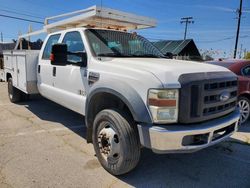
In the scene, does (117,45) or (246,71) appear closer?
(117,45)

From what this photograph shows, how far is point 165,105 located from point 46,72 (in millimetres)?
3376

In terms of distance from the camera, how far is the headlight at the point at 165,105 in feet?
9.33

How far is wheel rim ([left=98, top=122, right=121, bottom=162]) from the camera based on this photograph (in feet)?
10.8

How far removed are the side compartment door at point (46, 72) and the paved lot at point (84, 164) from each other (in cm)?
79

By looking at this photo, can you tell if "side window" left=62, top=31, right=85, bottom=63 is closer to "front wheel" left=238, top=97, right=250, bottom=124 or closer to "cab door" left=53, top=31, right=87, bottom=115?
"cab door" left=53, top=31, right=87, bottom=115

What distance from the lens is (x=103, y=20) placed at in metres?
5.00

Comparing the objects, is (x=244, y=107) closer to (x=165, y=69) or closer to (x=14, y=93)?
(x=165, y=69)

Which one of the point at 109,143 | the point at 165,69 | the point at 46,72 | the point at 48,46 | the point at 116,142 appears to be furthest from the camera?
the point at 48,46

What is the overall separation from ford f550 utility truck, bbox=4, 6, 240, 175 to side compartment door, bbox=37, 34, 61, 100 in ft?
1.12

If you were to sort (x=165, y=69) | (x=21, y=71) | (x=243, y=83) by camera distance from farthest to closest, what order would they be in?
(x=21, y=71)
(x=243, y=83)
(x=165, y=69)

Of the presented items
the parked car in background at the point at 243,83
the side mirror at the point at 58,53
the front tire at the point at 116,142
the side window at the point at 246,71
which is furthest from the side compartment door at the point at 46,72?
the side window at the point at 246,71

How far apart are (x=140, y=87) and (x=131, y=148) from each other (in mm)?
740

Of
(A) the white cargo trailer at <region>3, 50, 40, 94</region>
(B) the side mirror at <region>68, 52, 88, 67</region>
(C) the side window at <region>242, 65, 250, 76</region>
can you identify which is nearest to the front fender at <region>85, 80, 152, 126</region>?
(B) the side mirror at <region>68, 52, 88, 67</region>

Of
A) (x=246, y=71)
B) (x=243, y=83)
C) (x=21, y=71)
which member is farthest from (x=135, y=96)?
(x=21, y=71)
